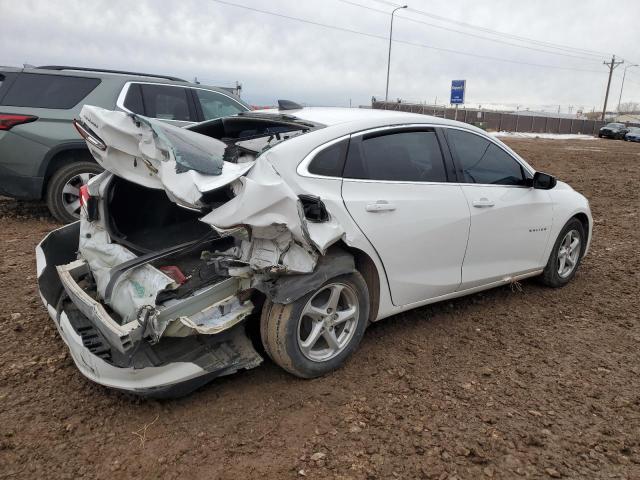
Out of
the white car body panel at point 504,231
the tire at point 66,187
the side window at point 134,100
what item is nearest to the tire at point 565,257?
the white car body panel at point 504,231

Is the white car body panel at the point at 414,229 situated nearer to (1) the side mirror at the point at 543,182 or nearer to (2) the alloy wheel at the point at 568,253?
(1) the side mirror at the point at 543,182

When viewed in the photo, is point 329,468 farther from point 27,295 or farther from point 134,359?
point 27,295

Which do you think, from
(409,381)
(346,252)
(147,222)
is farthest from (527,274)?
(147,222)

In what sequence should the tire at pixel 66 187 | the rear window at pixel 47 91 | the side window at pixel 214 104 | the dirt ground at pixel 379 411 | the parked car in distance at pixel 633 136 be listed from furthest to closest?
the parked car in distance at pixel 633 136
the side window at pixel 214 104
the tire at pixel 66 187
the rear window at pixel 47 91
the dirt ground at pixel 379 411

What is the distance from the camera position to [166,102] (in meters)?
6.87

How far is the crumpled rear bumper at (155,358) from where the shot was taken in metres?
2.50

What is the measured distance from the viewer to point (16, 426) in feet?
8.38

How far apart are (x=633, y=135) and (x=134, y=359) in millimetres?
43756

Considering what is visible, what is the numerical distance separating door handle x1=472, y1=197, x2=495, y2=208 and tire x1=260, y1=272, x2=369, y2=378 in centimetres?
119

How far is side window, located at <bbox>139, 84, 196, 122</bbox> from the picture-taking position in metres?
6.69

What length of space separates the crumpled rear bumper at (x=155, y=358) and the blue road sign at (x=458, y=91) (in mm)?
39194

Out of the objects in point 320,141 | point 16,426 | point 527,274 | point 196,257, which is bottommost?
point 16,426

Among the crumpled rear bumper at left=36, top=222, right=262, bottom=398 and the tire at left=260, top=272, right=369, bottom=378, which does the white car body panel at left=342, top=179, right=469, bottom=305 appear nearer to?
the tire at left=260, top=272, right=369, bottom=378

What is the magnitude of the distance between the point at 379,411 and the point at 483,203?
5.90ft
